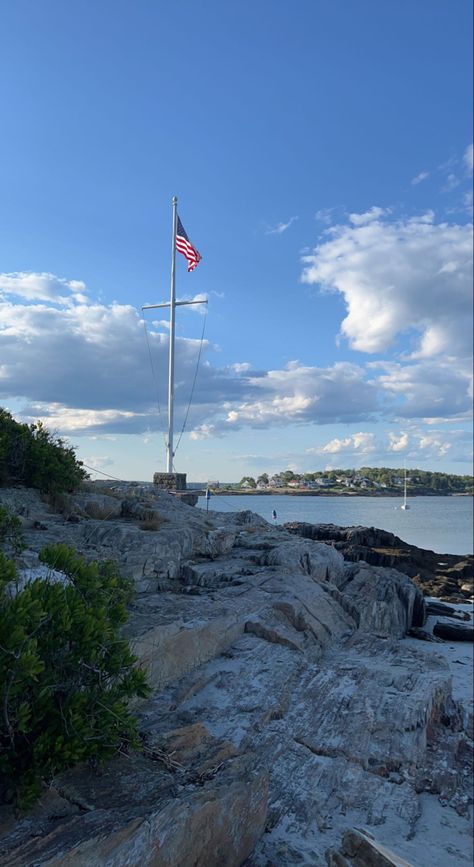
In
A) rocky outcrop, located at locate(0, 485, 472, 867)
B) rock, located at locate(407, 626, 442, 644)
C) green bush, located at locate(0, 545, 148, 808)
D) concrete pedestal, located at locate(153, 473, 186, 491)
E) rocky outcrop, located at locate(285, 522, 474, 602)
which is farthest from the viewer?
rocky outcrop, located at locate(285, 522, 474, 602)

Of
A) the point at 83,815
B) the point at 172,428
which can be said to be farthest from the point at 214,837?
the point at 172,428

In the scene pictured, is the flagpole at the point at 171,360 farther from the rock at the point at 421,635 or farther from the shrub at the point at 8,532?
the shrub at the point at 8,532

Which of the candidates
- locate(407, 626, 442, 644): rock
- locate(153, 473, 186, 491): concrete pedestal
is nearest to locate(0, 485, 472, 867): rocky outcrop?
locate(407, 626, 442, 644): rock

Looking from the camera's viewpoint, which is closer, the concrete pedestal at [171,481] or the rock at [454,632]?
the rock at [454,632]

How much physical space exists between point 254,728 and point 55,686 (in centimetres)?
375

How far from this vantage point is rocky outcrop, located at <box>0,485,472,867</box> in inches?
169

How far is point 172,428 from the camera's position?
1009 inches

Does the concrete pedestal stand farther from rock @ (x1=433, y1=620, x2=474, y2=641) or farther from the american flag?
rock @ (x1=433, y1=620, x2=474, y2=641)

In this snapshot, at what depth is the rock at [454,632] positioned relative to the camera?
1689 centimetres

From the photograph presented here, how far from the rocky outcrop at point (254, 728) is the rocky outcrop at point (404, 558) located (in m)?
12.6

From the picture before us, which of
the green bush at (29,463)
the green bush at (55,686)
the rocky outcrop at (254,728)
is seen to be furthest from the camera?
the green bush at (29,463)

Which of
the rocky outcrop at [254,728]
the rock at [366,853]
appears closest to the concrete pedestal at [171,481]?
the rocky outcrop at [254,728]

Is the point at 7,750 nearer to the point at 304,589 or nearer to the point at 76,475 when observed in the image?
the point at 304,589

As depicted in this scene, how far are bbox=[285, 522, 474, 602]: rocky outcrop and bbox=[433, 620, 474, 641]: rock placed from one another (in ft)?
28.0
